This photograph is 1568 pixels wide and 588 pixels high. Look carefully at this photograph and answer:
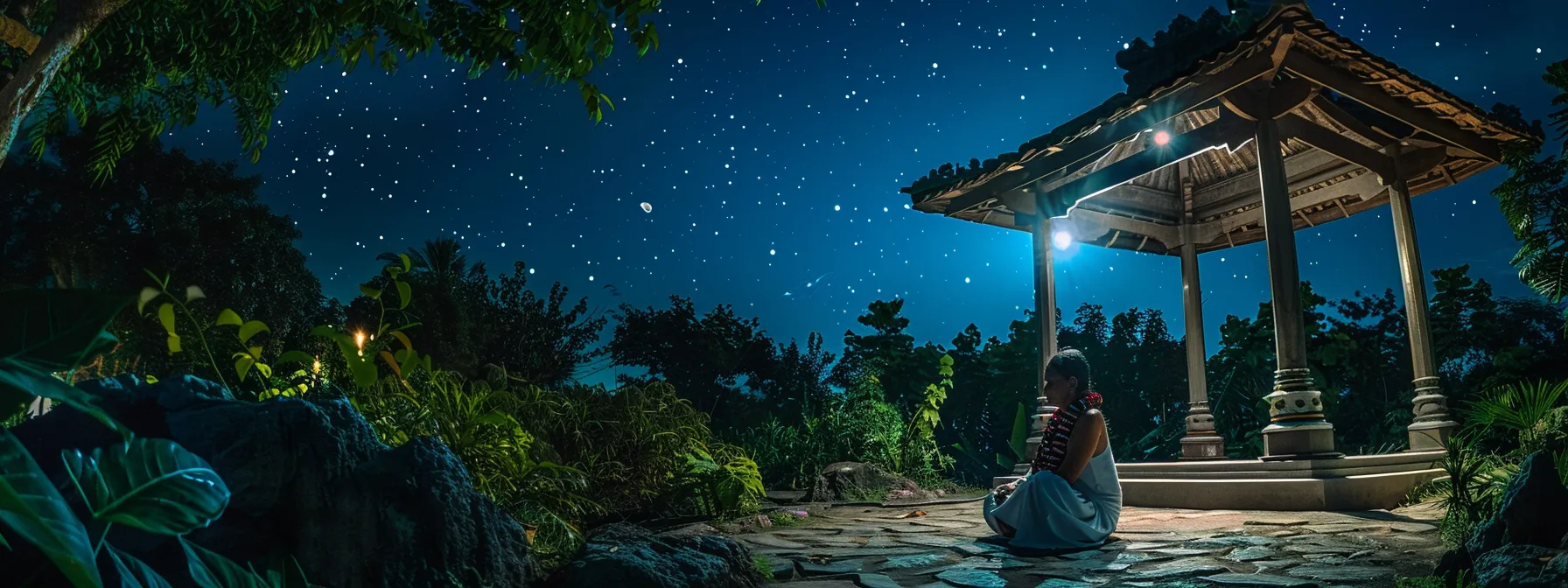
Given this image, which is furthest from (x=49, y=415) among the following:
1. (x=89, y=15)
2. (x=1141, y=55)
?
(x=1141, y=55)

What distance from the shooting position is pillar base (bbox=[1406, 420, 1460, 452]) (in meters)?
7.46

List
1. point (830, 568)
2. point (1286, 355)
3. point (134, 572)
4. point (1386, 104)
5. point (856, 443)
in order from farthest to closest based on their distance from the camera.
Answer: point (856, 443) → point (1386, 104) → point (1286, 355) → point (830, 568) → point (134, 572)

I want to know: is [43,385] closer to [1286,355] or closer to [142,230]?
[1286,355]

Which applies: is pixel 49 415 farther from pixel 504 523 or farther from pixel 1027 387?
pixel 1027 387

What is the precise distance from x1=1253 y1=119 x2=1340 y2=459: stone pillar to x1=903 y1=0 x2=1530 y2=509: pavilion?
1 centimetres

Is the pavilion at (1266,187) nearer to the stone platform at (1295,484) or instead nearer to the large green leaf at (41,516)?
the stone platform at (1295,484)

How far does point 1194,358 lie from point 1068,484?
6192 millimetres

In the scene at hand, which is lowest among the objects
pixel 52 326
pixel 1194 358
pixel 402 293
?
pixel 52 326

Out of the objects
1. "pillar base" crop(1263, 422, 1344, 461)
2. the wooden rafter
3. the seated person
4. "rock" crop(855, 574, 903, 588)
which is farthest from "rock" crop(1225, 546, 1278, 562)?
the wooden rafter

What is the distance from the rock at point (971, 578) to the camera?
11.5ft

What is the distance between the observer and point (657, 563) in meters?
2.89

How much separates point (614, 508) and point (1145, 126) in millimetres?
5577

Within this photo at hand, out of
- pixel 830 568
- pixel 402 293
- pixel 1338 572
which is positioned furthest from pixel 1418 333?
pixel 402 293

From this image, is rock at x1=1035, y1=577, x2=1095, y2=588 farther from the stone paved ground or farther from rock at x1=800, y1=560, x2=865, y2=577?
rock at x1=800, y1=560, x2=865, y2=577
